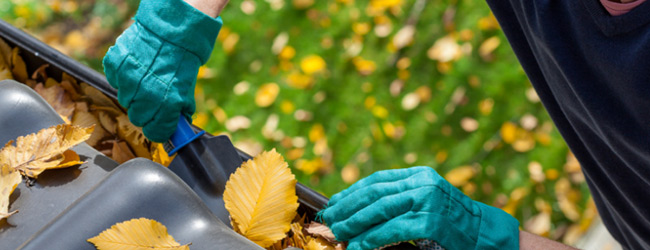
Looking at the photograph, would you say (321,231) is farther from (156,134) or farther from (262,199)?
(156,134)

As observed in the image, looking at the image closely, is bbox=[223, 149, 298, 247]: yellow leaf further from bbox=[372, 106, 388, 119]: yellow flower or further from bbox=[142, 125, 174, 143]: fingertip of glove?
bbox=[372, 106, 388, 119]: yellow flower

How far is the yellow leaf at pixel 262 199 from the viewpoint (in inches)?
37.7

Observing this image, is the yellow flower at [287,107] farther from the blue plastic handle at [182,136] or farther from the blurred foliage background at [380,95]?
the blue plastic handle at [182,136]

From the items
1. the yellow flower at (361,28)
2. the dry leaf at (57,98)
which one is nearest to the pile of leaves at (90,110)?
the dry leaf at (57,98)

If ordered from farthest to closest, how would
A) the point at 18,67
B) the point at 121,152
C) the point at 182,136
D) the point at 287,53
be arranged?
the point at 287,53, the point at 18,67, the point at 121,152, the point at 182,136

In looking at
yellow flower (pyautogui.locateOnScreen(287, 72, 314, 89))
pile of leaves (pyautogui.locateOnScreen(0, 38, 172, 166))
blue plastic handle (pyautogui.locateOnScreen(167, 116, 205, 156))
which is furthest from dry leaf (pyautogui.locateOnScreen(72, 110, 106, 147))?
yellow flower (pyautogui.locateOnScreen(287, 72, 314, 89))

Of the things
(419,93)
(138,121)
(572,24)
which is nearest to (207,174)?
(138,121)

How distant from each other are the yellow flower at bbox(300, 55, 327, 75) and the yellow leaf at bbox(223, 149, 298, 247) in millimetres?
1396

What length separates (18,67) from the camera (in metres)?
1.34

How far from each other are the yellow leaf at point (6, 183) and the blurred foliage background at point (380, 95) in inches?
48.8

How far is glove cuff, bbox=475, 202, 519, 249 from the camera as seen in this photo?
1.00 m

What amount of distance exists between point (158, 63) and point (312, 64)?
129 centimetres

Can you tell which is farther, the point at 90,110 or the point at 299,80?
the point at 299,80

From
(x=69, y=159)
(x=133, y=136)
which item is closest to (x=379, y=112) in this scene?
(x=133, y=136)
